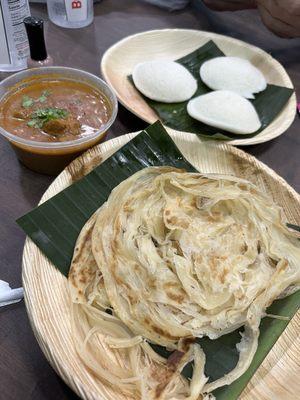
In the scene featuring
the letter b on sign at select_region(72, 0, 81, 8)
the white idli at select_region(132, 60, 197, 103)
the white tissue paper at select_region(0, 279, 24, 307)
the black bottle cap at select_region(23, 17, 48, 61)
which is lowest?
the white tissue paper at select_region(0, 279, 24, 307)

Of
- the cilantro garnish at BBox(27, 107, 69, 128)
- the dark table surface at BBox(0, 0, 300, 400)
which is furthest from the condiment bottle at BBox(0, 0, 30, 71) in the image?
the cilantro garnish at BBox(27, 107, 69, 128)

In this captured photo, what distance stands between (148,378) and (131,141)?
985 millimetres

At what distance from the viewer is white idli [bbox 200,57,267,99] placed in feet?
8.13

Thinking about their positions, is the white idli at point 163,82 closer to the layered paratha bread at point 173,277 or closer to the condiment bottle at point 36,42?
the condiment bottle at point 36,42

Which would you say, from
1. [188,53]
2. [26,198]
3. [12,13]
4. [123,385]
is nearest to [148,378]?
[123,385]

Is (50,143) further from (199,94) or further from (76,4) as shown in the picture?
(76,4)

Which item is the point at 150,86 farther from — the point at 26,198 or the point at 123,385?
the point at 123,385

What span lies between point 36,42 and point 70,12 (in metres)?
0.96

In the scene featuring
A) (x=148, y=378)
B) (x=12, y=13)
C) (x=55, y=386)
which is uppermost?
(x=12, y=13)

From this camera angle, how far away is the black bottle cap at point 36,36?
6.03 ft

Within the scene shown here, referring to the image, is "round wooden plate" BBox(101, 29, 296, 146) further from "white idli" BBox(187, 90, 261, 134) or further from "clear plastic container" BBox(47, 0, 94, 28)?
"clear plastic container" BBox(47, 0, 94, 28)

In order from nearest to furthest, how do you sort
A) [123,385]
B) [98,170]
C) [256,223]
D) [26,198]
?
[123,385] → [256,223] → [98,170] → [26,198]

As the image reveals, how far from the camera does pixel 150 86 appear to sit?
236 centimetres

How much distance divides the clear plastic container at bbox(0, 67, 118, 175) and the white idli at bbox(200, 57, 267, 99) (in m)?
0.80
